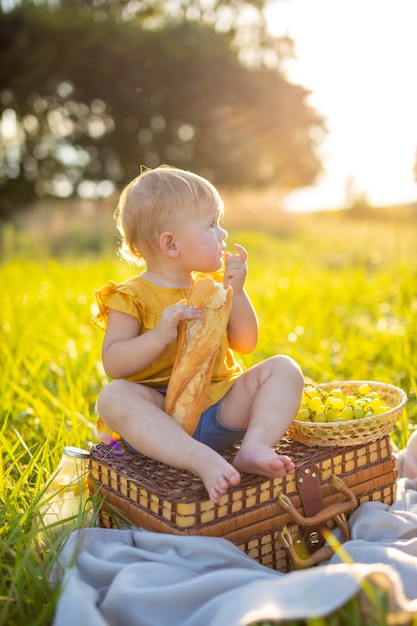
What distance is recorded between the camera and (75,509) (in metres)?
1.88

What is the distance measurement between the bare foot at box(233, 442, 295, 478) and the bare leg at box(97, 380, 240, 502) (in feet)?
0.27

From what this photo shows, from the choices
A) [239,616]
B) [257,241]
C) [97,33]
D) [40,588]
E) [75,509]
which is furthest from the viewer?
[97,33]

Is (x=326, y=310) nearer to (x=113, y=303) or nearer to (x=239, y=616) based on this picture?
(x=113, y=303)

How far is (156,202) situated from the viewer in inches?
77.2

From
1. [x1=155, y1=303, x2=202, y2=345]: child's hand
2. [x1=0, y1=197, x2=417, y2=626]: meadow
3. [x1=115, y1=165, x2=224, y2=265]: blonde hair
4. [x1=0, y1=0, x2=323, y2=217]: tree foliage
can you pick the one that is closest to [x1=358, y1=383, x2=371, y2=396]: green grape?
[x1=0, y1=197, x2=417, y2=626]: meadow

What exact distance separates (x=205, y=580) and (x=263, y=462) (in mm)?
356

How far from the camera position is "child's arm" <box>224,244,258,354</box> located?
205 cm

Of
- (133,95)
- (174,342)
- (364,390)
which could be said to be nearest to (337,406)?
(364,390)

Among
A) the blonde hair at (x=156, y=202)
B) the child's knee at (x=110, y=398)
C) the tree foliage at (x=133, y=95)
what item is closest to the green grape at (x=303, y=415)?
the child's knee at (x=110, y=398)

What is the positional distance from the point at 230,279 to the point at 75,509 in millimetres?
829

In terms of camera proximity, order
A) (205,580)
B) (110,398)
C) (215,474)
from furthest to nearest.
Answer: (110,398) < (215,474) < (205,580)

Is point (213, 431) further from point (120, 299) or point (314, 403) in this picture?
point (120, 299)

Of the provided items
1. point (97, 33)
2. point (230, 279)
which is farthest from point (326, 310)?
point (97, 33)

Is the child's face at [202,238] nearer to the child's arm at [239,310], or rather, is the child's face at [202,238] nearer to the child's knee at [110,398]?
the child's arm at [239,310]
